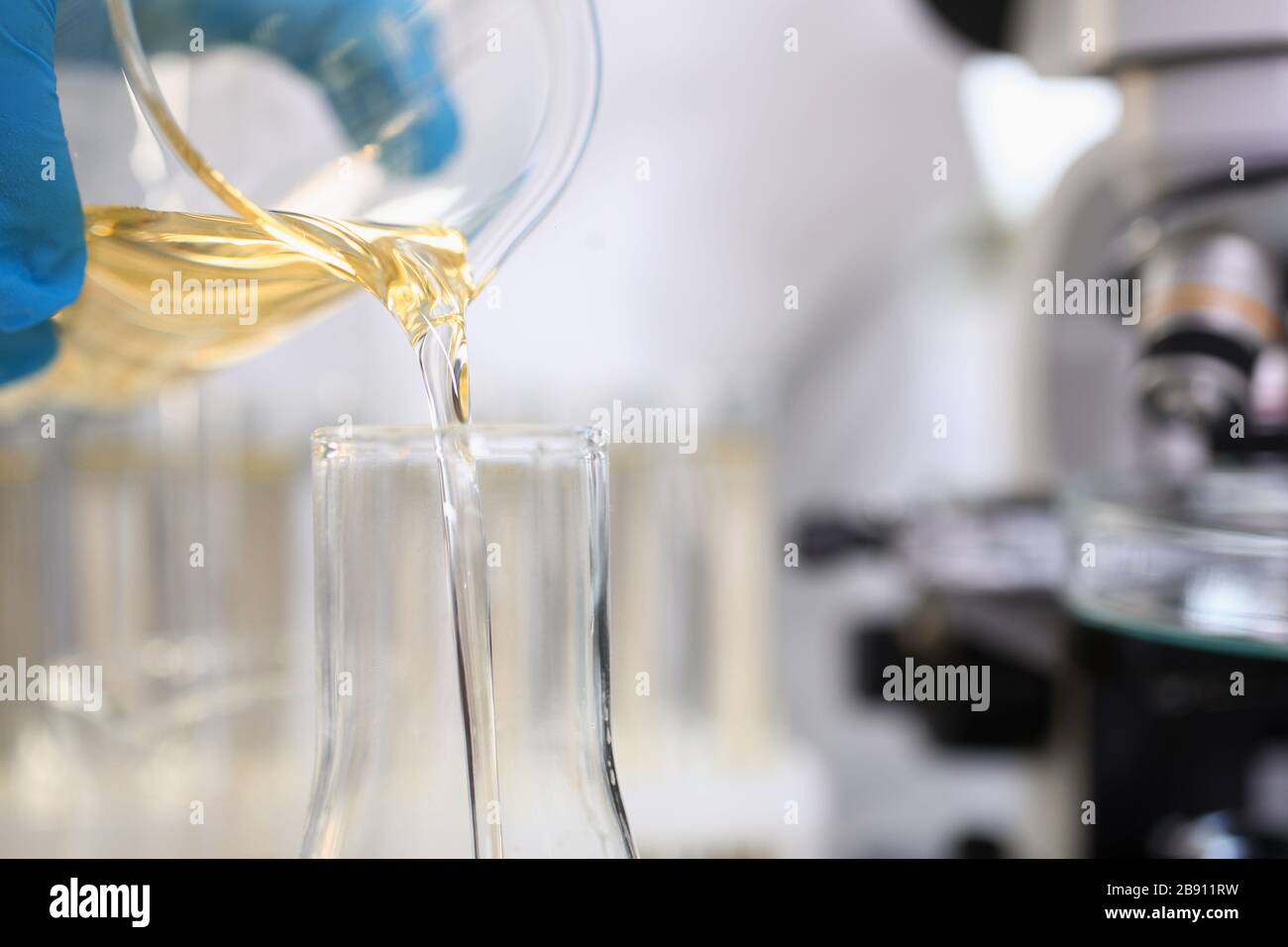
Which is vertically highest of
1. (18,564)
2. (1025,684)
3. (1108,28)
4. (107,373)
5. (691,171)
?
(691,171)

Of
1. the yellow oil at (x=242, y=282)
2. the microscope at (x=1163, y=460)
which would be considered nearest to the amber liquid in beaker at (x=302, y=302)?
the yellow oil at (x=242, y=282)

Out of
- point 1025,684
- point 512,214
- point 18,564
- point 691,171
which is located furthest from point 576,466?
point 691,171

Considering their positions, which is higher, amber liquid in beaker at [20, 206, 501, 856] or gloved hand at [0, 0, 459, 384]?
gloved hand at [0, 0, 459, 384]

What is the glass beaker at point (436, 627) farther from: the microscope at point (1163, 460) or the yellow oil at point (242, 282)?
the microscope at point (1163, 460)

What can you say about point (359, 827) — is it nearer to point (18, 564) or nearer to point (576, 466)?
point (576, 466)

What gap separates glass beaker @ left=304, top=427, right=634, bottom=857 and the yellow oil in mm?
57

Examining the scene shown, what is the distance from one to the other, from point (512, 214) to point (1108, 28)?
31 cm

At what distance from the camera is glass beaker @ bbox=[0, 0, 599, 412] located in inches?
11.9

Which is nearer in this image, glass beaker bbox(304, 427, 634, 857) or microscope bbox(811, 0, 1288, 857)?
glass beaker bbox(304, 427, 634, 857)

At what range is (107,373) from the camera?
48 cm

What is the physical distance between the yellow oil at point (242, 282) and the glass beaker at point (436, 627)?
0.19 feet

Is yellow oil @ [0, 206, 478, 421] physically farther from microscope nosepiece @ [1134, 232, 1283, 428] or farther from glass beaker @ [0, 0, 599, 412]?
microscope nosepiece @ [1134, 232, 1283, 428]

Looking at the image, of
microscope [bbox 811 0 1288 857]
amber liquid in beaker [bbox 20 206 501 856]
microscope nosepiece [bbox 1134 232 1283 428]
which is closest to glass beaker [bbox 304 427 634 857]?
amber liquid in beaker [bbox 20 206 501 856]
